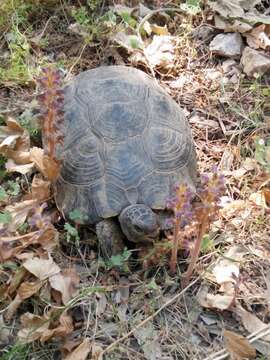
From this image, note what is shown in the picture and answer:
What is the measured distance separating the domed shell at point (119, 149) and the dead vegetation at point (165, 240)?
13 cm

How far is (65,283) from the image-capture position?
2441 mm

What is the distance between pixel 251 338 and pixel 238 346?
91 mm

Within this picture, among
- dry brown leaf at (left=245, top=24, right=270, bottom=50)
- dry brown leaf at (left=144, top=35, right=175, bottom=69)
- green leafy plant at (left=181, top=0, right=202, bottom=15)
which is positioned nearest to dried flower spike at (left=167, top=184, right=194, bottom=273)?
dry brown leaf at (left=144, top=35, right=175, bottom=69)

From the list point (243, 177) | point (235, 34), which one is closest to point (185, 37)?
point (235, 34)

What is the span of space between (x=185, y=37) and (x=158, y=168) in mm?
1362

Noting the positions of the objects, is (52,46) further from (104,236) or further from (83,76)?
(104,236)

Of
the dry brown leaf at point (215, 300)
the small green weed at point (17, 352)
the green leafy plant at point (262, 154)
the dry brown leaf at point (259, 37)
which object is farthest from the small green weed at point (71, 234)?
the dry brown leaf at point (259, 37)

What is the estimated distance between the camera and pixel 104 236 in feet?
8.52

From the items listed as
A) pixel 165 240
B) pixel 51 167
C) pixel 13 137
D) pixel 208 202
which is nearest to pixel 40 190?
pixel 51 167

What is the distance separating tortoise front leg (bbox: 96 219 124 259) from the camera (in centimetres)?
260

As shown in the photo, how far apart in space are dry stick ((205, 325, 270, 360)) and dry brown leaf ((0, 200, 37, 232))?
41.5 inches

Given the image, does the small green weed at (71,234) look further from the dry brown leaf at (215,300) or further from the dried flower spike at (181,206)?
the dry brown leaf at (215,300)

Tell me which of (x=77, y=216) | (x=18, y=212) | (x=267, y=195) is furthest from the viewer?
(x=267, y=195)

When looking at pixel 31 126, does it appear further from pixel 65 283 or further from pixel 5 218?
pixel 65 283
